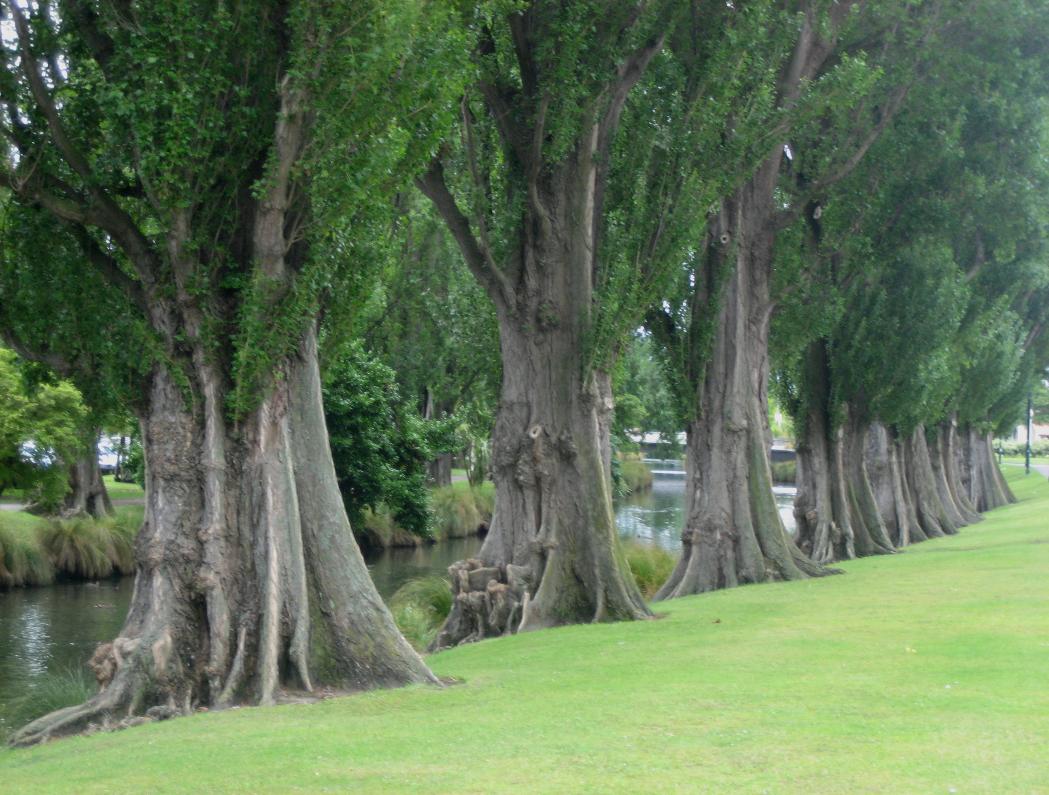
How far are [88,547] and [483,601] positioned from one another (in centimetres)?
1795

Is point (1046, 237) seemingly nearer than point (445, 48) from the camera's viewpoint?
No

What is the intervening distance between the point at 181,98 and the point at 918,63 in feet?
58.3

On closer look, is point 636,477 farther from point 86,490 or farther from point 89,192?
point 89,192

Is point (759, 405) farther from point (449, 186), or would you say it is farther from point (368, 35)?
point (368, 35)

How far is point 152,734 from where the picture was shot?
32.2ft

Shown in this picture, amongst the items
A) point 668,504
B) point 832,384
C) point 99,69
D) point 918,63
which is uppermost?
point 918,63

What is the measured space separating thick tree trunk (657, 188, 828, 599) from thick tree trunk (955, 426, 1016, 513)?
31.5 m

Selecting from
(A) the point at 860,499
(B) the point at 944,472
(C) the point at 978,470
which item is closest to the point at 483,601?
(A) the point at 860,499

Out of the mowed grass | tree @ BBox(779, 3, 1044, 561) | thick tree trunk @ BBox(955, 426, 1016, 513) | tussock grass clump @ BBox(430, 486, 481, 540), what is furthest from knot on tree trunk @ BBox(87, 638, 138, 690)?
thick tree trunk @ BBox(955, 426, 1016, 513)

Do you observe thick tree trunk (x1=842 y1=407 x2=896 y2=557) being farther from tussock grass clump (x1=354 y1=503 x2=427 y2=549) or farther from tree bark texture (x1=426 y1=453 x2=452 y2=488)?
tree bark texture (x1=426 y1=453 x2=452 y2=488)

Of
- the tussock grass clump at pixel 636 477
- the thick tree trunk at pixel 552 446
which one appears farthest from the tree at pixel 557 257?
the tussock grass clump at pixel 636 477

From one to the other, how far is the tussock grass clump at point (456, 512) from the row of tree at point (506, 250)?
1014 cm

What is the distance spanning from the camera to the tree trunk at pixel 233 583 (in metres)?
11.4

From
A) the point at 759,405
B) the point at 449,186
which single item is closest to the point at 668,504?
the point at 759,405
